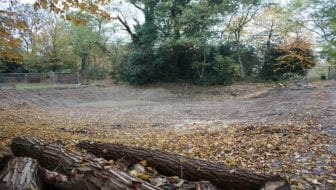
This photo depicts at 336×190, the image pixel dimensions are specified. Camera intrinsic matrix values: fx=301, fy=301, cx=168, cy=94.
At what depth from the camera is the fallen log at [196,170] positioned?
2641 mm

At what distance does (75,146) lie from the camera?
3.86 metres

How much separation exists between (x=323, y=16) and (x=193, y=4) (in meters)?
8.82

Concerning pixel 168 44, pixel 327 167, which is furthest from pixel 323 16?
pixel 327 167

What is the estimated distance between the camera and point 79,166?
2.83 m

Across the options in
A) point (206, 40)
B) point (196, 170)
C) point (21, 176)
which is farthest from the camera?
point (206, 40)

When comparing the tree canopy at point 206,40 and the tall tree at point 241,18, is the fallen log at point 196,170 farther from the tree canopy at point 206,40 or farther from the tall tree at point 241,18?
the tall tree at point 241,18

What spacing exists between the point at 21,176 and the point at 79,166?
50 cm

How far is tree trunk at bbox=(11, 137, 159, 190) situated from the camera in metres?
2.40

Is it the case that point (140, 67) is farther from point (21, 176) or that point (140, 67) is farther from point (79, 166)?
point (21, 176)

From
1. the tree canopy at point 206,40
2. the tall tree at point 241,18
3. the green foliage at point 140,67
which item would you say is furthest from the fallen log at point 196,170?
the tall tree at point 241,18

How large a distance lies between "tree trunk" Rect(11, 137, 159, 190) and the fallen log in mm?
478

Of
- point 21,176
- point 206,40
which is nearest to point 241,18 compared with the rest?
point 206,40

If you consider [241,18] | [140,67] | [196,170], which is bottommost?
[196,170]

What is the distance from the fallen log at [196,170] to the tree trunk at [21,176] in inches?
35.5
